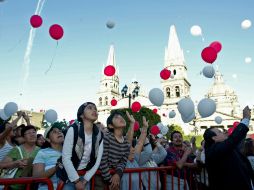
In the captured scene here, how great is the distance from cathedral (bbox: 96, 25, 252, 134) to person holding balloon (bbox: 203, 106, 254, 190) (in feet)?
120

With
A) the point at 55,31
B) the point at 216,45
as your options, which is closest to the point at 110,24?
the point at 55,31

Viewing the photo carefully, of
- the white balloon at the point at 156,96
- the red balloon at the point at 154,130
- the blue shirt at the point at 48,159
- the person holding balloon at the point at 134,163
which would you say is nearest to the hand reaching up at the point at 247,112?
the person holding balloon at the point at 134,163

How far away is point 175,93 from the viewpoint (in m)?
58.4

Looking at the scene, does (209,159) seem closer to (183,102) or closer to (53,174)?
(53,174)

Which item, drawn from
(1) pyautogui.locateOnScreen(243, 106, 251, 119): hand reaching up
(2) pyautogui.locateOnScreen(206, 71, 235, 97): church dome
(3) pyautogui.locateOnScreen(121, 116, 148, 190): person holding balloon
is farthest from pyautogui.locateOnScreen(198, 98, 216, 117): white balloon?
(2) pyautogui.locateOnScreen(206, 71, 235, 97): church dome

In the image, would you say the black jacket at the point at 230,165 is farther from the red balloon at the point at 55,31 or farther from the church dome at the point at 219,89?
the church dome at the point at 219,89

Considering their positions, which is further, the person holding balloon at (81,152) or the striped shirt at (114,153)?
the striped shirt at (114,153)

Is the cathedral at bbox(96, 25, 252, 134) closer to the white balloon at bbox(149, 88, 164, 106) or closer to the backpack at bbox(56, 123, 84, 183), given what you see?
the white balloon at bbox(149, 88, 164, 106)

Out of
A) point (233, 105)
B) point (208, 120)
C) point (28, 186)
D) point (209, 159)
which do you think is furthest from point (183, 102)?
point (233, 105)

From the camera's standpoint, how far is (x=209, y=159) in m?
3.15

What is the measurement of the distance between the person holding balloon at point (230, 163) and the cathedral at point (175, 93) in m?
36.7

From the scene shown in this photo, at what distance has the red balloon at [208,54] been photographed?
6895mm

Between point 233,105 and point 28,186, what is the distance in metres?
79.5

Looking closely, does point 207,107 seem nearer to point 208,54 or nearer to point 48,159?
point 208,54
